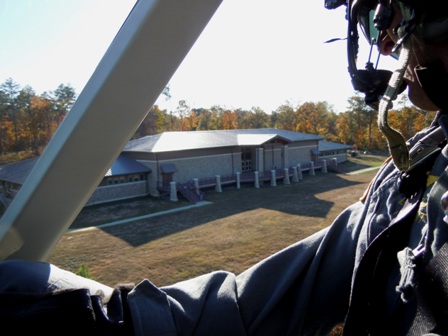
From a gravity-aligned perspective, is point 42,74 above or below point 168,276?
above

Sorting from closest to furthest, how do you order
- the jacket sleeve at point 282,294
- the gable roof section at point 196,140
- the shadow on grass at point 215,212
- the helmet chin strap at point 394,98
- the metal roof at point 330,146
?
the helmet chin strap at point 394,98 < the jacket sleeve at point 282,294 < the shadow on grass at point 215,212 < the gable roof section at point 196,140 < the metal roof at point 330,146

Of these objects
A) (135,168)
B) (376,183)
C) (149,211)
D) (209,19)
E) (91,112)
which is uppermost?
(209,19)

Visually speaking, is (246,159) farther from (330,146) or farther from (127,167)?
(330,146)

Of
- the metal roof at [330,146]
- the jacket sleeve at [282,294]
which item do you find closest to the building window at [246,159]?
the metal roof at [330,146]

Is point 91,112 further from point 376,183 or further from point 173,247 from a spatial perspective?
point 173,247

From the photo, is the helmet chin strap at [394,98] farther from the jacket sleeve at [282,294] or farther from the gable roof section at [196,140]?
the gable roof section at [196,140]

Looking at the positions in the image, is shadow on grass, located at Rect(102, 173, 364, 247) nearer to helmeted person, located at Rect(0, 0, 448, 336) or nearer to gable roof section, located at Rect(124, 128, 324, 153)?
gable roof section, located at Rect(124, 128, 324, 153)

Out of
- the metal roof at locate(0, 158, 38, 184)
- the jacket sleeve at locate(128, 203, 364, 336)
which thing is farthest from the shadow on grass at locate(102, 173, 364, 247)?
the jacket sleeve at locate(128, 203, 364, 336)

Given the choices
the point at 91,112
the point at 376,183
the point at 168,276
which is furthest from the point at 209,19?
the point at 168,276
